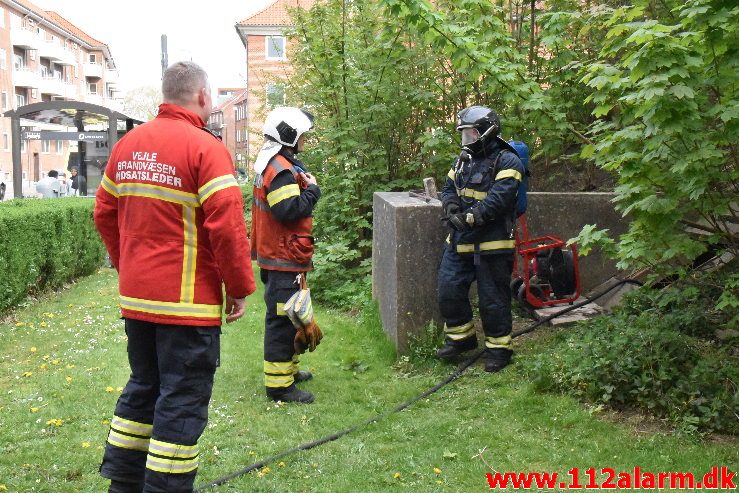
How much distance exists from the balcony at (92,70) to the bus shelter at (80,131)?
78.3 m

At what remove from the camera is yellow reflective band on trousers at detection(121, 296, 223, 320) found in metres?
3.71

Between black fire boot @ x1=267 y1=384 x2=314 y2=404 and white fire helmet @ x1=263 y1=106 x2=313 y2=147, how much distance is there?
190 centimetres

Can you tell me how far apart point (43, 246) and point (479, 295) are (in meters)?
6.94

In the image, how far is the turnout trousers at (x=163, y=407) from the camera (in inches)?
146

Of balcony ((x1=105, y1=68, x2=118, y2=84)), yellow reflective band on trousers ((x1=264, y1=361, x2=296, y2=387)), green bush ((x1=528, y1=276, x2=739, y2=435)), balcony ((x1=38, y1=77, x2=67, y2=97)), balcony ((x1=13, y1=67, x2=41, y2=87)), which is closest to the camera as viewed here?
green bush ((x1=528, y1=276, x2=739, y2=435))

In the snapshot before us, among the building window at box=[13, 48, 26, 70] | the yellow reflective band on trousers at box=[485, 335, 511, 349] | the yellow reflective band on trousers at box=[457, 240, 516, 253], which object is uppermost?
the building window at box=[13, 48, 26, 70]

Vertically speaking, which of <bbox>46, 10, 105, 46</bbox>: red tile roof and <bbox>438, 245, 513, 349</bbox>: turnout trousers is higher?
<bbox>46, 10, 105, 46</bbox>: red tile roof

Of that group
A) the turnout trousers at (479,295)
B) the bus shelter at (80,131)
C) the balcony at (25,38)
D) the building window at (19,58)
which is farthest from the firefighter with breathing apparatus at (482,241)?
the building window at (19,58)

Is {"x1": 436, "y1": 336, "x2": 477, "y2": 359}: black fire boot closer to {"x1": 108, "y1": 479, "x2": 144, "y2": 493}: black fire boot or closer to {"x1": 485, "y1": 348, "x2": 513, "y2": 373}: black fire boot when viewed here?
{"x1": 485, "y1": 348, "x2": 513, "y2": 373}: black fire boot

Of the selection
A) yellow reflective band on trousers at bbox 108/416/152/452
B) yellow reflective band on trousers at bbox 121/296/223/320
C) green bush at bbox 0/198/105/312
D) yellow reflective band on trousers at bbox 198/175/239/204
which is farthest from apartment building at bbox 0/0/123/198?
yellow reflective band on trousers at bbox 198/175/239/204

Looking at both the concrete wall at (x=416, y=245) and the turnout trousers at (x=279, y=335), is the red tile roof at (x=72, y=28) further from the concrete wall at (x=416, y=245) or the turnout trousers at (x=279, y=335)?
the turnout trousers at (x=279, y=335)

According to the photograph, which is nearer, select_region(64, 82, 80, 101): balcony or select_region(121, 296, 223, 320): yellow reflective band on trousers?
select_region(121, 296, 223, 320): yellow reflective band on trousers

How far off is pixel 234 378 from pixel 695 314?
382 centimetres

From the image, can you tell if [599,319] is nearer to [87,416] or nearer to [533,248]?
[533,248]
